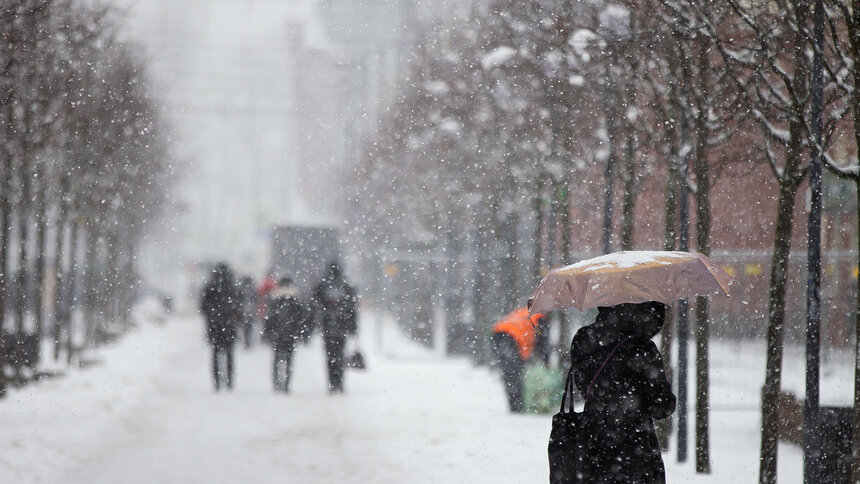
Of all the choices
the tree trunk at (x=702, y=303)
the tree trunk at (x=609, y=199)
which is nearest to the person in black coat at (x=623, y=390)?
the tree trunk at (x=702, y=303)

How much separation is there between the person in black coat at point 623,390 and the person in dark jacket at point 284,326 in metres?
12.0

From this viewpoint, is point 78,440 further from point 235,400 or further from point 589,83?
point 589,83

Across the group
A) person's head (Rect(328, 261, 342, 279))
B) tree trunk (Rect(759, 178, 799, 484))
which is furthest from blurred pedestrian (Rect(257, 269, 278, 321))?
tree trunk (Rect(759, 178, 799, 484))

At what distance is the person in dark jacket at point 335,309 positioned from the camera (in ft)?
55.7

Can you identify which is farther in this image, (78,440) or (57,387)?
(57,387)

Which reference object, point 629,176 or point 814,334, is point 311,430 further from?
point 814,334

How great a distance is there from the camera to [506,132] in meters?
20.6

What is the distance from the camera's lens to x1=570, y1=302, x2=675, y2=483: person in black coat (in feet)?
19.5

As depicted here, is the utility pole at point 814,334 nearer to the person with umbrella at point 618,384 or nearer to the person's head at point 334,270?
the person with umbrella at point 618,384

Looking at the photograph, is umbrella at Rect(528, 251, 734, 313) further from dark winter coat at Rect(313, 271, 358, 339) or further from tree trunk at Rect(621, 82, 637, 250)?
dark winter coat at Rect(313, 271, 358, 339)

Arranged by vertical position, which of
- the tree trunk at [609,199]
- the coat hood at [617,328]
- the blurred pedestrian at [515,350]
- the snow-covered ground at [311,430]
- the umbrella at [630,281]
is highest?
the tree trunk at [609,199]

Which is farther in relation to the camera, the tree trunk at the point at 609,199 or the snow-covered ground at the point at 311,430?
the tree trunk at the point at 609,199

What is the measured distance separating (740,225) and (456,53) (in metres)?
8.93

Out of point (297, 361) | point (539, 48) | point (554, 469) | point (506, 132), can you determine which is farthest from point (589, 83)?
point (297, 361)
